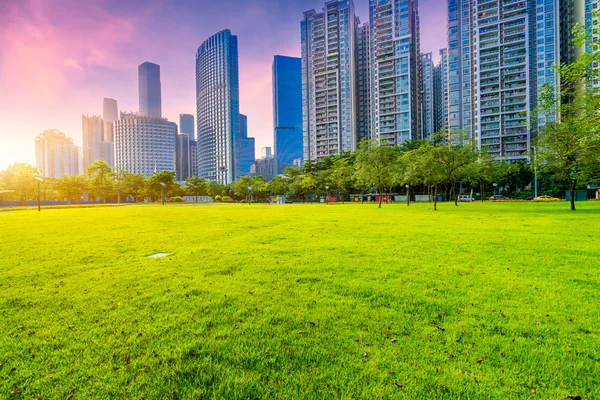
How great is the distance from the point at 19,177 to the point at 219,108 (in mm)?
135754

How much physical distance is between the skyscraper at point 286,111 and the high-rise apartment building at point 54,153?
123 meters

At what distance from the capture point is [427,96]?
120500 millimetres

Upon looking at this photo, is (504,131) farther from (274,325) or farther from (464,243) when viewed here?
(274,325)

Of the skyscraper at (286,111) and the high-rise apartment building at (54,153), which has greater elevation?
the skyscraper at (286,111)

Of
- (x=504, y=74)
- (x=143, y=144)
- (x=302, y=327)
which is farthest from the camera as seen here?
(x=143, y=144)

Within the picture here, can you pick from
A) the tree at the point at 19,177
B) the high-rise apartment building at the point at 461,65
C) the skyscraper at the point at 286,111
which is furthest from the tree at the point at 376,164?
the skyscraper at the point at 286,111

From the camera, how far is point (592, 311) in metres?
3.94

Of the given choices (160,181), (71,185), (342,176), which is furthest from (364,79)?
(71,185)

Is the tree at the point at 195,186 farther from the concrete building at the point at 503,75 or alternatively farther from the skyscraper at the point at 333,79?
the concrete building at the point at 503,75

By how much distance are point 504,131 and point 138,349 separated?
332 ft

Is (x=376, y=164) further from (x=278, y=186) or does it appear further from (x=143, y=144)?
(x=143, y=144)

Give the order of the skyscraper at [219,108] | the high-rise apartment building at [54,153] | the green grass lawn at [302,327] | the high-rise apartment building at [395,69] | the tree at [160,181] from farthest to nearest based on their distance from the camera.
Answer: the skyscraper at [219,108] → the high-rise apartment building at [54,153] → the high-rise apartment building at [395,69] → the tree at [160,181] → the green grass lawn at [302,327]

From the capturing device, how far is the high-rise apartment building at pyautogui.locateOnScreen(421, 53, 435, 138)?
11769 centimetres

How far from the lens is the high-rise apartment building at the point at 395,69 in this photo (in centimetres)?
9525
